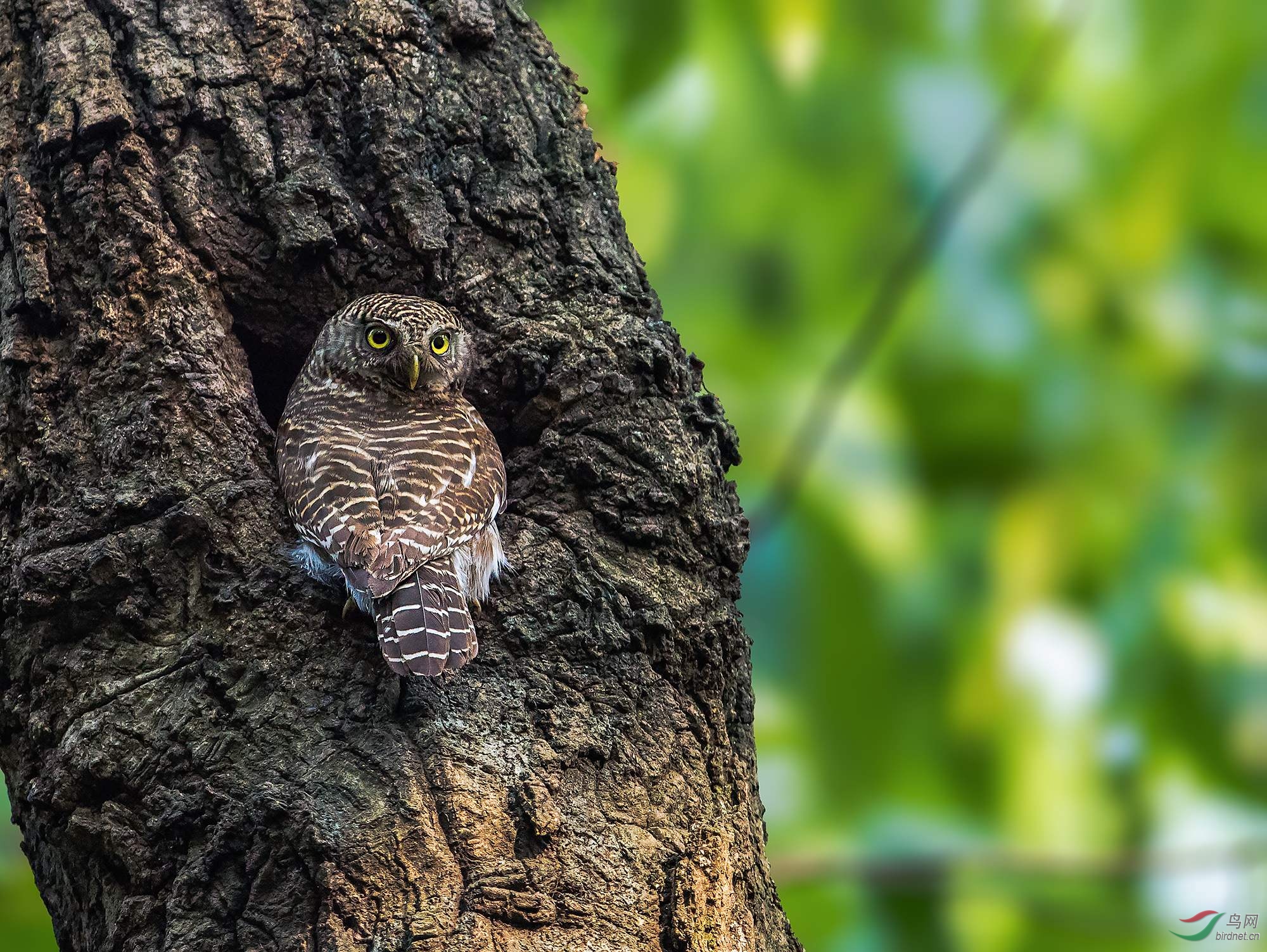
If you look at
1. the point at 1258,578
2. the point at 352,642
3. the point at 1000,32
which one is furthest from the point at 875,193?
the point at 352,642

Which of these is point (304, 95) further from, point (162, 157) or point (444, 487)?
point (444, 487)

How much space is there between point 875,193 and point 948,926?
4.04 m

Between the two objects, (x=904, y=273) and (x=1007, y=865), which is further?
(x=904, y=273)

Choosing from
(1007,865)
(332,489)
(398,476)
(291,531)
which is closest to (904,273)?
(1007,865)

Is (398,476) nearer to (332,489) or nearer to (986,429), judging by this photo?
(332,489)

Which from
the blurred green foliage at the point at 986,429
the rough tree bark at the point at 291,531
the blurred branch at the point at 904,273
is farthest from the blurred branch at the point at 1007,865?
the rough tree bark at the point at 291,531

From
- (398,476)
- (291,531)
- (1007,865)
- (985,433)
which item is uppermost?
(985,433)

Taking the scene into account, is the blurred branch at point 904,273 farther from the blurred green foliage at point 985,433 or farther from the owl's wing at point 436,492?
the owl's wing at point 436,492

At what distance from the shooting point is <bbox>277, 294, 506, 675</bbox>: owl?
2760 mm

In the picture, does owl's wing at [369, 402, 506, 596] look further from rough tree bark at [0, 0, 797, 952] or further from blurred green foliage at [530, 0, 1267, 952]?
blurred green foliage at [530, 0, 1267, 952]

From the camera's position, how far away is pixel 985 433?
6.69 meters

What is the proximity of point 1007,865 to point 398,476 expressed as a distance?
4.38 metres

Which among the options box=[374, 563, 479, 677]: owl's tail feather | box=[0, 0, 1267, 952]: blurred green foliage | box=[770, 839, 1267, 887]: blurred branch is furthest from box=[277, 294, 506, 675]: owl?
box=[770, 839, 1267, 887]: blurred branch

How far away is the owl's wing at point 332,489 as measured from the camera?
302 cm
